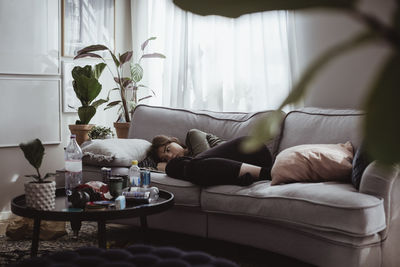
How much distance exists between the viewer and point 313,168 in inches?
105

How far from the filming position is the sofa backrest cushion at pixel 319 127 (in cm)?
291

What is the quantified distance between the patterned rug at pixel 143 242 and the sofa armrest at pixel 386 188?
0.63m

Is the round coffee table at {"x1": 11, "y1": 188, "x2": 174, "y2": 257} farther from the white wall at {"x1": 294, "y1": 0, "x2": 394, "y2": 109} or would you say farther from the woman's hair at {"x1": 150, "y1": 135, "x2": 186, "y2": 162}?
the white wall at {"x1": 294, "y1": 0, "x2": 394, "y2": 109}

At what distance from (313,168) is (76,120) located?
2.32 metres

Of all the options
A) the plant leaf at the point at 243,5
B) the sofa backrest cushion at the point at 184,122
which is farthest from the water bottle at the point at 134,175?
the plant leaf at the point at 243,5

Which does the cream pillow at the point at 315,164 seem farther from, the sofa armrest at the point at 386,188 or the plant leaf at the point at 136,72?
the plant leaf at the point at 136,72

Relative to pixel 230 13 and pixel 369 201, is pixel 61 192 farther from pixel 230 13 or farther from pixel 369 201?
pixel 230 13

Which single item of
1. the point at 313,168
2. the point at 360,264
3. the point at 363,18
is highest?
the point at 363,18

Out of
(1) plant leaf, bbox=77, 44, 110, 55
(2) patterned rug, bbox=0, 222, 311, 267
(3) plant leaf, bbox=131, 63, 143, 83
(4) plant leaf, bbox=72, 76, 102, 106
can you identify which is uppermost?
(1) plant leaf, bbox=77, 44, 110, 55

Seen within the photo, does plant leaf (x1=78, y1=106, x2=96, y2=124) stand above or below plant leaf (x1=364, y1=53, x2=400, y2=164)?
below

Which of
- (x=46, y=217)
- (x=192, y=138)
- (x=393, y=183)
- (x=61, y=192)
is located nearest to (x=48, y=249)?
(x=61, y=192)

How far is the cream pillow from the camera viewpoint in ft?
8.63

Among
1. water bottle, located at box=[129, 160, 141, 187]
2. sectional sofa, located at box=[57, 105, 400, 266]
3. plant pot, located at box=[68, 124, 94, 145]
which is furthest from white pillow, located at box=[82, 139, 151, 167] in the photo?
plant pot, located at box=[68, 124, 94, 145]

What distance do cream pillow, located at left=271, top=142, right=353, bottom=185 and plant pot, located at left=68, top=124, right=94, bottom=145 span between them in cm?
193
